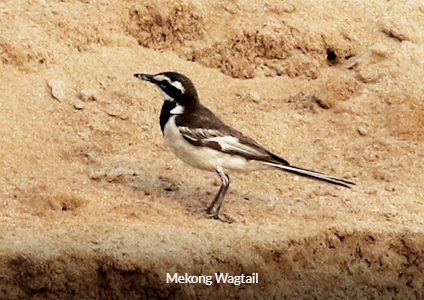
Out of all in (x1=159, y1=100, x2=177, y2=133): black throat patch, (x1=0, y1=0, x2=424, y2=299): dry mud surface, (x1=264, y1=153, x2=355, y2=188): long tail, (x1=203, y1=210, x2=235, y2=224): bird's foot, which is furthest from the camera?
(x1=159, y1=100, x2=177, y2=133): black throat patch

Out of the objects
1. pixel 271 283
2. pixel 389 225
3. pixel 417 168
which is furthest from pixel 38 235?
pixel 417 168

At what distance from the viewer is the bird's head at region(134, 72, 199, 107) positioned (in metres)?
8.49

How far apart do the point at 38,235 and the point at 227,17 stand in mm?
4878

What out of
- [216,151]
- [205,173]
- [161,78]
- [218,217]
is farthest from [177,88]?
[218,217]

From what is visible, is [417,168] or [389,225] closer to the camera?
[389,225]

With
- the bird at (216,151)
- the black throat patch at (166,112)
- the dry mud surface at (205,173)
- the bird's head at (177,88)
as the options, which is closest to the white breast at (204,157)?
the bird at (216,151)

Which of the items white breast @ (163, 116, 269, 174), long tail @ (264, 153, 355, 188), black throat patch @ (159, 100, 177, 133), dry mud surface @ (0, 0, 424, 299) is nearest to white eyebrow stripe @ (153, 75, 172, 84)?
black throat patch @ (159, 100, 177, 133)

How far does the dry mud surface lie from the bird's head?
85 centimetres

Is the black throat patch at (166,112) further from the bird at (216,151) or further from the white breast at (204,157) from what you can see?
the white breast at (204,157)

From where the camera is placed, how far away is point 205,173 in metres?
9.26

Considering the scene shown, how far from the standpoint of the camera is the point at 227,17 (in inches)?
440

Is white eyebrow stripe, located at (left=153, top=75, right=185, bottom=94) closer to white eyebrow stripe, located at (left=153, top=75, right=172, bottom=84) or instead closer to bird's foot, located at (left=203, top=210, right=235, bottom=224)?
white eyebrow stripe, located at (left=153, top=75, right=172, bottom=84)

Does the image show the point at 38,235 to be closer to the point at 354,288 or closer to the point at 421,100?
the point at 354,288

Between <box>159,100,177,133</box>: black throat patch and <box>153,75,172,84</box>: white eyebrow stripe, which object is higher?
<box>153,75,172,84</box>: white eyebrow stripe
